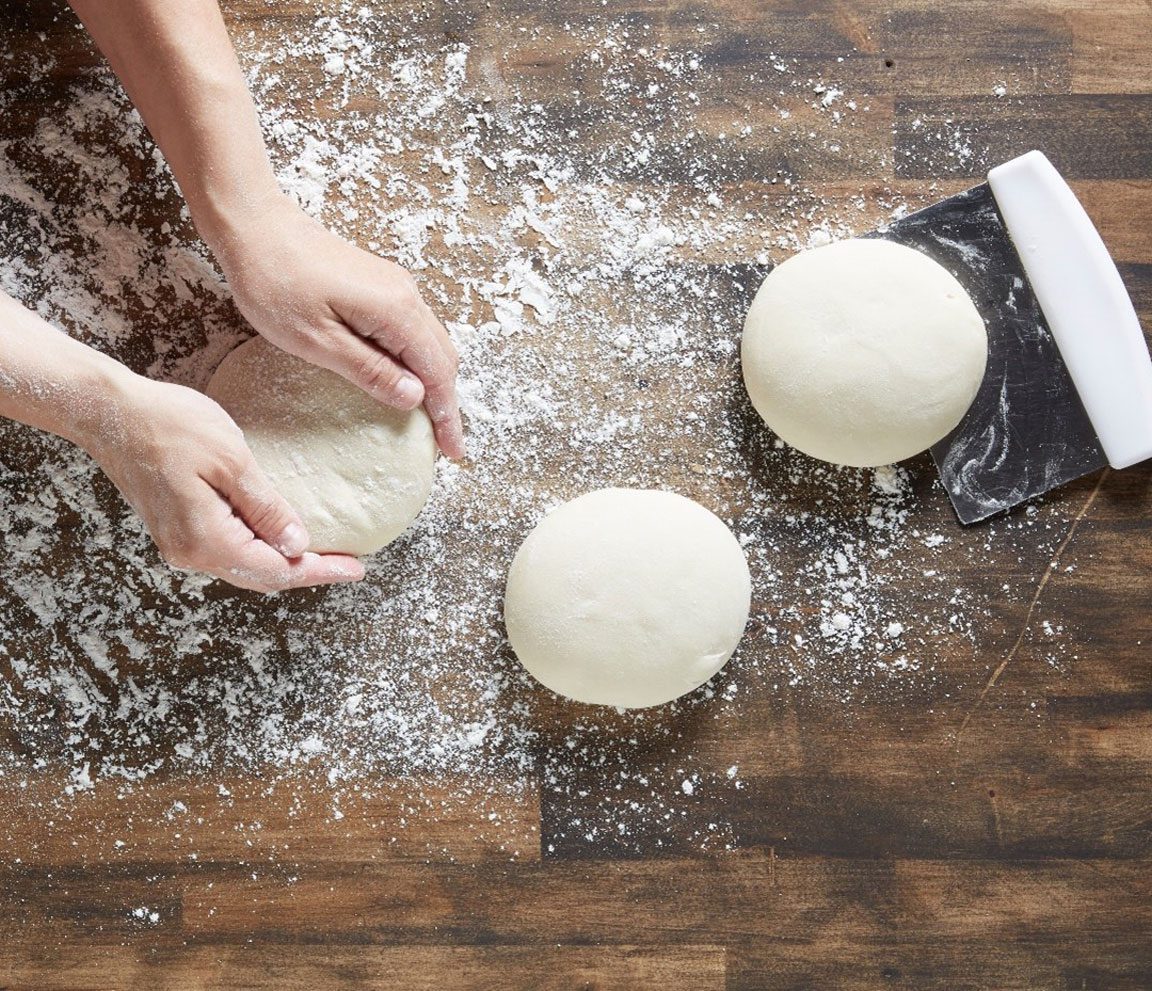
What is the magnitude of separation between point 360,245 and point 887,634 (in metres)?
0.70

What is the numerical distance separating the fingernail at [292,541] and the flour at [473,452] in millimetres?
121

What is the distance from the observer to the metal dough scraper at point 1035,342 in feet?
3.20

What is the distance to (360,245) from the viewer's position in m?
1.03

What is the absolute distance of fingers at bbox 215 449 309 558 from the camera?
2.86 feet

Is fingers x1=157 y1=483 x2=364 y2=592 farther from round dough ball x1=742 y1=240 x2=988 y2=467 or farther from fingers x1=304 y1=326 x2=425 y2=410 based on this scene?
round dough ball x1=742 y1=240 x2=988 y2=467

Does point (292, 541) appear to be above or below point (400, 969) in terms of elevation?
above

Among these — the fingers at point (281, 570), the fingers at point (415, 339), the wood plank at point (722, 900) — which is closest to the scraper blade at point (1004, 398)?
the wood plank at point (722, 900)

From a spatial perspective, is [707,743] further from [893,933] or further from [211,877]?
[211,877]

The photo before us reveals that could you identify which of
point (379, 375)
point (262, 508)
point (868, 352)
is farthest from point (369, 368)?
point (868, 352)

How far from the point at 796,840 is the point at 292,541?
0.60 metres

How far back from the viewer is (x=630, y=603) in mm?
932

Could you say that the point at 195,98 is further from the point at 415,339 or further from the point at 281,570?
the point at 281,570

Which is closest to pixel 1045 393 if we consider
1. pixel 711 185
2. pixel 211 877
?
pixel 711 185

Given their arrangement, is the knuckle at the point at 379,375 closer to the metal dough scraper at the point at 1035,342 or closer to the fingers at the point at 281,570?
the fingers at the point at 281,570
